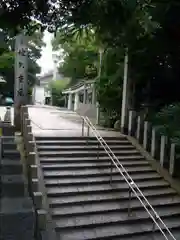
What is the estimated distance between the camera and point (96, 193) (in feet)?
25.2

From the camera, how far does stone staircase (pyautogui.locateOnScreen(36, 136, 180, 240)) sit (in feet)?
21.7

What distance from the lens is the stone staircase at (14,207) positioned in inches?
162

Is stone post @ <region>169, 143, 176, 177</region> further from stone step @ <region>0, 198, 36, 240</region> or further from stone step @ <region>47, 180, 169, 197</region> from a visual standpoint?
stone step @ <region>0, 198, 36, 240</region>

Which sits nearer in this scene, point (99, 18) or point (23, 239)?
point (23, 239)

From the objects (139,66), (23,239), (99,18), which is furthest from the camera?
(139,66)

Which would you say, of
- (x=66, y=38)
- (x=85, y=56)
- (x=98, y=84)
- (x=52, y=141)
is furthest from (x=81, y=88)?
(x=66, y=38)

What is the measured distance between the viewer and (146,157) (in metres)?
9.49

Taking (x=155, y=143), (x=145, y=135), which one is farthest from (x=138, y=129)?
(x=155, y=143)

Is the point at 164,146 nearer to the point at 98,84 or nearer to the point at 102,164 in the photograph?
the point at 102,164

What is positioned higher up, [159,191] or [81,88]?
[81,88]

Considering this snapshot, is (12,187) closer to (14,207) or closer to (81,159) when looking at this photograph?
(14,207)

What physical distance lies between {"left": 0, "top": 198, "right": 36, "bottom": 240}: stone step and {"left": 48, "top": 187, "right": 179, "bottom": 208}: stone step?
268 cm

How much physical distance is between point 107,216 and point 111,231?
1.53 ft

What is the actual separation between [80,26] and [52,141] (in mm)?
4795
